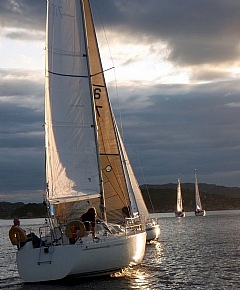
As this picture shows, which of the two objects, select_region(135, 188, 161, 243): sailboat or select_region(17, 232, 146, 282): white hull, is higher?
select_region(135, 188, 161, 243): sailboat

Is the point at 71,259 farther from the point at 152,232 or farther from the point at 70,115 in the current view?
the point at 152,232

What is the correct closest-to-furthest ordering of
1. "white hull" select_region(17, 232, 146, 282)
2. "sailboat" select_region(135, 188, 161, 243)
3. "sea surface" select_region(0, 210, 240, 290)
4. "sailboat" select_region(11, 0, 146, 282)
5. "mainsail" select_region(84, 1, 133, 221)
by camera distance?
"white hull" select_region(17, 232, 146, 282), "sailboat" select_region(11, 0, 146, 282), "sea surface" select_region(0, 210, 240, 290), "mainsail" select_region(84, 1, 133, 221), "sailboat" select_region(135, 188, 161, 243)

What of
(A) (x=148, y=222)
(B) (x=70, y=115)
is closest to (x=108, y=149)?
(B) (x=70, y=115)

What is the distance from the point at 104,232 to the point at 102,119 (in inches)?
343

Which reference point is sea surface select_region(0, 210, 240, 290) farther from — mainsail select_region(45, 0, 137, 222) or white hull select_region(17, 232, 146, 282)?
mainsail select_region(45, 0, 137, 222)

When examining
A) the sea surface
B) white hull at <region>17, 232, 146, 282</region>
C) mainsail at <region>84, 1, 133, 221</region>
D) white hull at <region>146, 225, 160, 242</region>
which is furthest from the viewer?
white hull at <region>146, 225, 160, 242</region>

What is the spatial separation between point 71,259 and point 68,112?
7203mm

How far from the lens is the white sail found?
2531cm

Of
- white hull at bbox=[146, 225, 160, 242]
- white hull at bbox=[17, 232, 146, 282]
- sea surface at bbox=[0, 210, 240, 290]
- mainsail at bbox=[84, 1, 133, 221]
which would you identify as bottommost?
sea surface at bbox=[0, 210, 240, 290]

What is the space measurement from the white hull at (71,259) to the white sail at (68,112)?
→ 2660mm

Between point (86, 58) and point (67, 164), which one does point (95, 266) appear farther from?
point (86, 58)

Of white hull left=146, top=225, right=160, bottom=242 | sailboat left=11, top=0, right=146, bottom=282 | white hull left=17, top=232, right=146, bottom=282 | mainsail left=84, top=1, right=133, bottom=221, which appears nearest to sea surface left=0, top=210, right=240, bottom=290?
white hull left=17, top=232, right=146, bottom=282

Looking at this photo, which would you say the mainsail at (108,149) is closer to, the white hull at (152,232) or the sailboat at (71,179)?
the sailboat at (71,179)

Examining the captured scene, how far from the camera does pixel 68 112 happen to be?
26.4 metres
